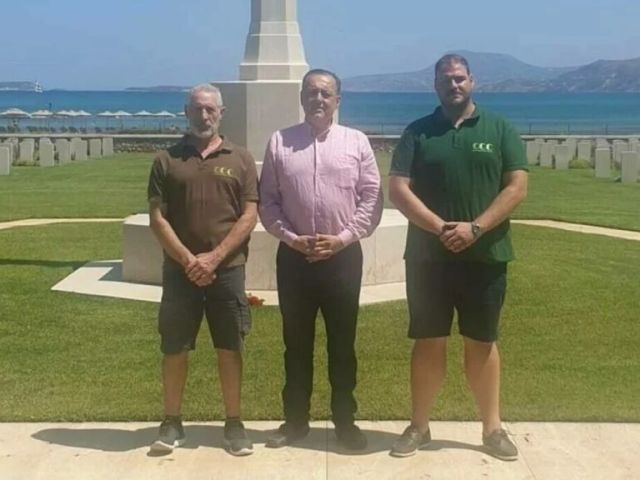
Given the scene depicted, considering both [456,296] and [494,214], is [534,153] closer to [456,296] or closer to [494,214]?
[456,296]

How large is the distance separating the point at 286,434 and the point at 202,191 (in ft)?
4.24

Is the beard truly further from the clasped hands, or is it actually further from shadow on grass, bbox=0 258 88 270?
shadow on grass, bbox=0 258 88 270

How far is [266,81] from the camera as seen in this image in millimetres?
9898

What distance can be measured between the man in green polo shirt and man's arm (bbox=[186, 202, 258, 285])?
675 mm

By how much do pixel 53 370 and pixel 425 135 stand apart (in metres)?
3.18

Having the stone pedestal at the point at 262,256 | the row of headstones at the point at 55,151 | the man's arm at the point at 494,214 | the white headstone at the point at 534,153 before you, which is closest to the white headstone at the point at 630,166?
the white headstone at the point at 534,153

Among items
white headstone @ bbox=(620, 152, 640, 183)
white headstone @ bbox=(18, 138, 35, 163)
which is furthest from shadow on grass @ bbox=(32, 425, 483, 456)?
white headstone @ bbox=(18, 138, 35, 163)

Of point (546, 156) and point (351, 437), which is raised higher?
point (351, 437)

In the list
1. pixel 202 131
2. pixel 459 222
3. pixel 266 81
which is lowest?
pixel 459 222

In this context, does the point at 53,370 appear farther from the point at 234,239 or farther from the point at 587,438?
the point at 587,438

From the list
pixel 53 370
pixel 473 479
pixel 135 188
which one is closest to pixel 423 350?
pixel 473 479

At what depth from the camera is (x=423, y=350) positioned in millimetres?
5250

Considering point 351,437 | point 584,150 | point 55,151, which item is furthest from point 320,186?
point 584,150

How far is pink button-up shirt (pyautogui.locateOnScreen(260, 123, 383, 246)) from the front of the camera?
5160mm
